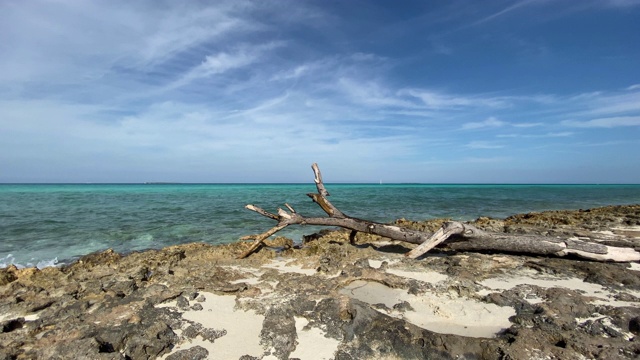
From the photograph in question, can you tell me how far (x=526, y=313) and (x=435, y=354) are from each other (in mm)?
1548

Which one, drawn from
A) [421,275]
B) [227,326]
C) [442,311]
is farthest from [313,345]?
[421,275]

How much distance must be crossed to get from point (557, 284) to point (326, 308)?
358 centimetres

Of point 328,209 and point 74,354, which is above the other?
point 328,209

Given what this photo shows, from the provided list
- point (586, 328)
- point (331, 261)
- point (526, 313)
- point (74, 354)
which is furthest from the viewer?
point (331, 261)

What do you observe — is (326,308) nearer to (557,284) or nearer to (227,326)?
(227,326)

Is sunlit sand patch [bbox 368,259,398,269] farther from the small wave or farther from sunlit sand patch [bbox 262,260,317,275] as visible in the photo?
the small wave

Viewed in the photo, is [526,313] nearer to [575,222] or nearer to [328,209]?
[328,209]

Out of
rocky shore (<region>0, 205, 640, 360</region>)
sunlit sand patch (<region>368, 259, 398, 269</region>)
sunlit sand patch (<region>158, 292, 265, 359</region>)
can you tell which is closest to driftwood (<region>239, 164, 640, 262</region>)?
rocky shore (<region>0, 205, 640, 360</region>)

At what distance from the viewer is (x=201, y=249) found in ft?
22.0

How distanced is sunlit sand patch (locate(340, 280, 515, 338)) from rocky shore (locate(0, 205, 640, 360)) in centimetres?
2

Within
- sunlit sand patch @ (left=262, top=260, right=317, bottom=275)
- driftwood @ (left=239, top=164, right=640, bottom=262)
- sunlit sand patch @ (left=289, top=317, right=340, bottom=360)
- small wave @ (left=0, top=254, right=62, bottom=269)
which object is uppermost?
driftwood @ (left=239, top=164, right=640, bottom=262)

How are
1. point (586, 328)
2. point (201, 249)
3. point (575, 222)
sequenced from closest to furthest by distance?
point (586, 328) < point (201, 249) < point (575, 222)

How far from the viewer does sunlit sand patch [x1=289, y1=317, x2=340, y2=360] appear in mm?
2914

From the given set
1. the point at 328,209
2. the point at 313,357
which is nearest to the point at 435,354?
the point at 313,357
